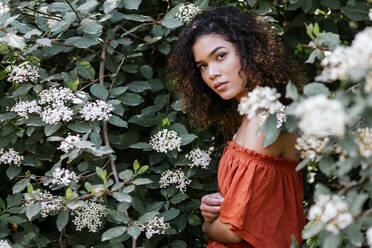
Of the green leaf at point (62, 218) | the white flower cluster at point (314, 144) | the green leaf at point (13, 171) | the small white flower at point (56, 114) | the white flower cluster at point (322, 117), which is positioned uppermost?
the white flower cluster at point (322, 117)

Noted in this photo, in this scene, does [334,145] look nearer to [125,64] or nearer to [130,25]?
[125,64]

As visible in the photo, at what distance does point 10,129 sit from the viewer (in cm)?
204

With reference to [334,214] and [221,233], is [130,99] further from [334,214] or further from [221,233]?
[334,214]

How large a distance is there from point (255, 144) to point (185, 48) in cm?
58

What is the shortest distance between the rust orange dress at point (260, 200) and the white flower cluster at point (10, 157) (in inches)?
35.4

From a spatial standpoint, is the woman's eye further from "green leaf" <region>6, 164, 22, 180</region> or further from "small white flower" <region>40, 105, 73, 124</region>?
"green leaf" <region>6, 164, 22, 180</region>

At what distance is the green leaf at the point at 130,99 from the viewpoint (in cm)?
212

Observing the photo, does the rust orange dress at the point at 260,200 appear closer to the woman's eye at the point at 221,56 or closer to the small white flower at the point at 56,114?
the woman's eye at the point at 221,56

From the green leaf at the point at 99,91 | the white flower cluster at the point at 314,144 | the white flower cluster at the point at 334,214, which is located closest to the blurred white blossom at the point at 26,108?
the green leaf at the point at 99,91

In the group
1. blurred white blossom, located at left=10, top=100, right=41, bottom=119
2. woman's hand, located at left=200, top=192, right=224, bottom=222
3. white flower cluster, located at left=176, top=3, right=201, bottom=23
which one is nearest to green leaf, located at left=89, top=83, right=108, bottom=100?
blurred white blossom, located at left=10, top=100, right=41, bottom=119

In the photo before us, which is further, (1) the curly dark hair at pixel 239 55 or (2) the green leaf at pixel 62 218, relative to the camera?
(1) the curly dark hair at pixel 239 55

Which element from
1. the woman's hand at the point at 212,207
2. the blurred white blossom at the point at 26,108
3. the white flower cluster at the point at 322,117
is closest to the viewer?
the white flower cluster at the point at 322,117

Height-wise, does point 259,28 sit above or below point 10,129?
above

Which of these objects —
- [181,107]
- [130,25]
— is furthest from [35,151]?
[130,25]
